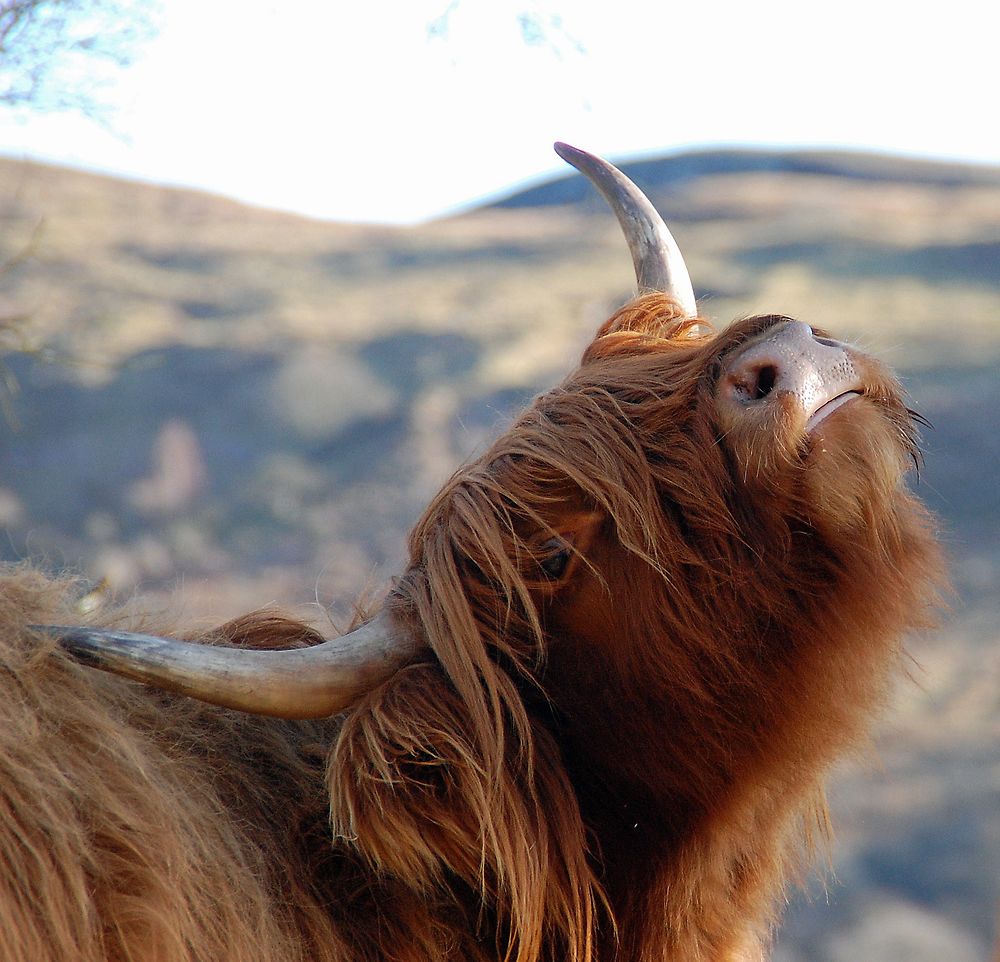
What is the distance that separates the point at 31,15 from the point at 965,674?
372 inches

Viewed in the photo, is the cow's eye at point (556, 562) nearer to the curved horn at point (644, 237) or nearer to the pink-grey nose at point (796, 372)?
the pink-grey nose at point (796, 372)

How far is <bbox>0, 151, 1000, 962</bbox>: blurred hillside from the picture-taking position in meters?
9.28

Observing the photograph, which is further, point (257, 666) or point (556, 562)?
point (556, 562)

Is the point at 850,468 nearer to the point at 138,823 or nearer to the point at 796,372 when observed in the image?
the point at 796,372

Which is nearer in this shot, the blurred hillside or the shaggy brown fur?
the shaggy brown fur

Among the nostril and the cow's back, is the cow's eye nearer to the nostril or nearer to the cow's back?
the nostril

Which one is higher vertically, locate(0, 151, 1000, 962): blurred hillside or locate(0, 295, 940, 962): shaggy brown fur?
locate(0, 295, 940, 962): shaggy brown fur

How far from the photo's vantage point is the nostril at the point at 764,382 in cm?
203

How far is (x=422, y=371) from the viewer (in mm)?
14070

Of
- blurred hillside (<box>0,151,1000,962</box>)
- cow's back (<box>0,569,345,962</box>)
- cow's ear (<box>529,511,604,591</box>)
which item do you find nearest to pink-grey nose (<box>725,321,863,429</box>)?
cow's ear (<box>529,511,604,591</box>)

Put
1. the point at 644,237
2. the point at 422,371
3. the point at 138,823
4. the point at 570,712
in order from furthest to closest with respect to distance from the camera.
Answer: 1. the point at 422,371
2. the point at 644,237
3. the point at 570,712
4. the point at 138,823

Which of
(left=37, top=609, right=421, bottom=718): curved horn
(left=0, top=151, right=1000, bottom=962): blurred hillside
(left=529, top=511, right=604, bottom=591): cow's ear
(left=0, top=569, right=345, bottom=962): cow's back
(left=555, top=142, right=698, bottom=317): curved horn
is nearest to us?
(left=0, top=569, right=345, bottom=962): cow's back

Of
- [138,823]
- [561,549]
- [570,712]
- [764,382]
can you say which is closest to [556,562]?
[561,549]

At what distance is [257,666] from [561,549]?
0.64 metres
